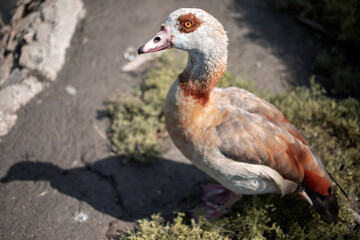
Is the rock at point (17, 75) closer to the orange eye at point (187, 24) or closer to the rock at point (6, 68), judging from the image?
the rock at point (6, 68)

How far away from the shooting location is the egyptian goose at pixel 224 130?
7.59ft

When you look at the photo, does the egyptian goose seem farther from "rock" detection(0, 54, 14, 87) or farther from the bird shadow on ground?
"rock" detection(0, 54, 14, 87)

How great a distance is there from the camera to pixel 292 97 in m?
4.17

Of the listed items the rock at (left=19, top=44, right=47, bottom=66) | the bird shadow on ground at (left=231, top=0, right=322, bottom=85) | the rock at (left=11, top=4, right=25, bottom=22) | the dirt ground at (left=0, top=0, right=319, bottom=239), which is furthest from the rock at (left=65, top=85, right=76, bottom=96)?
the bird shadow on ground at (left=231, top=0, right=322, bottom=85)

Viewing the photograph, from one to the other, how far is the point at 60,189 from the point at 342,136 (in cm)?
359

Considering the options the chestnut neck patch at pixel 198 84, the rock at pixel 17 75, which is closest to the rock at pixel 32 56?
the rock at pixel 17 75

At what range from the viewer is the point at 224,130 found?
2631mm

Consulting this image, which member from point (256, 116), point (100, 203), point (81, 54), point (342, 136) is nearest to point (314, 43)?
point (342, 136)

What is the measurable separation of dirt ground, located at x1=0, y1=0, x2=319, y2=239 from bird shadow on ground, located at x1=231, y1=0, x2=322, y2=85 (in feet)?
0.06

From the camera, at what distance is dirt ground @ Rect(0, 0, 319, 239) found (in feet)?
10.7

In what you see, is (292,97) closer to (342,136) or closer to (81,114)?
(342,136)

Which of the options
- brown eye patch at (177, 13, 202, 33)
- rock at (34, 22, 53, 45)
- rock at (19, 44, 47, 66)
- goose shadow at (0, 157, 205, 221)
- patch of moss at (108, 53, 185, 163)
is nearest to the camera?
brown eye patch at (177, 13, 202, 33)

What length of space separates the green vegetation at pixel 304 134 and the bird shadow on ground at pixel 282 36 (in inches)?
24.7

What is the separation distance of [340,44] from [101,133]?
4327 millimetres
